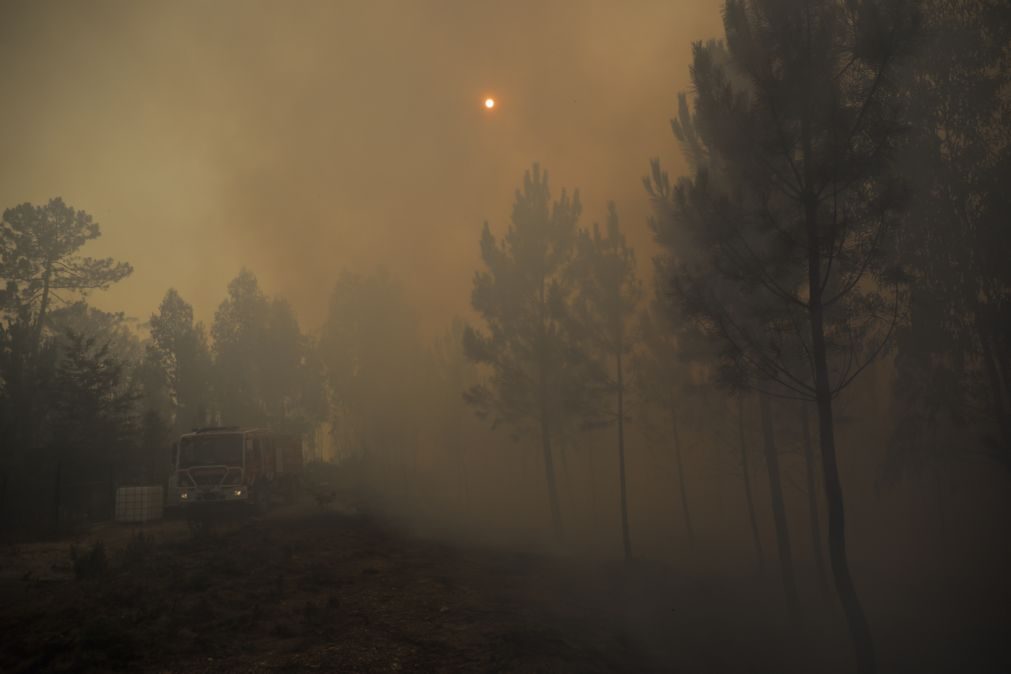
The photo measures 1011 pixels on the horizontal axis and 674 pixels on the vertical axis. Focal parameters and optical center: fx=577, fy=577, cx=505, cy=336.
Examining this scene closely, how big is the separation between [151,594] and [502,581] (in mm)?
8209

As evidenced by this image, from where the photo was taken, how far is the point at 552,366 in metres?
26.5

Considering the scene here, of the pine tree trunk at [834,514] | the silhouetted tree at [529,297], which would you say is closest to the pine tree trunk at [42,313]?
the silhouetted tree at [529,297]

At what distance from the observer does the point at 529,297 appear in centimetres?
2670

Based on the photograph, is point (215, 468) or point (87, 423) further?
point (87, 423)

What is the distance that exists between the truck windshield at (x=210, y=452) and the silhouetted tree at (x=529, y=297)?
10290mm

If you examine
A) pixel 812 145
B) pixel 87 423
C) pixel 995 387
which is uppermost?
pixel 812 145

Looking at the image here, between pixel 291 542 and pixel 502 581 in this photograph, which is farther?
pixel 291 542

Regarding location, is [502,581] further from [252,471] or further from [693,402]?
[693,402]

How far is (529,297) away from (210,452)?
14.5 meters

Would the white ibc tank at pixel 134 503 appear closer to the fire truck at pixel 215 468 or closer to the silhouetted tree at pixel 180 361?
the fire truck at pixel 215 468

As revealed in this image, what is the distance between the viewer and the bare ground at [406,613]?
9.20 m

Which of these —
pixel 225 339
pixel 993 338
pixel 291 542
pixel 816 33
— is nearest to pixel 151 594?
pixel 291 542

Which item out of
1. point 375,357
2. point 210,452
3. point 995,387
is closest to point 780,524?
point 995,387

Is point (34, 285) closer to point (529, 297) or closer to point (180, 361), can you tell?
point (180, 361)
